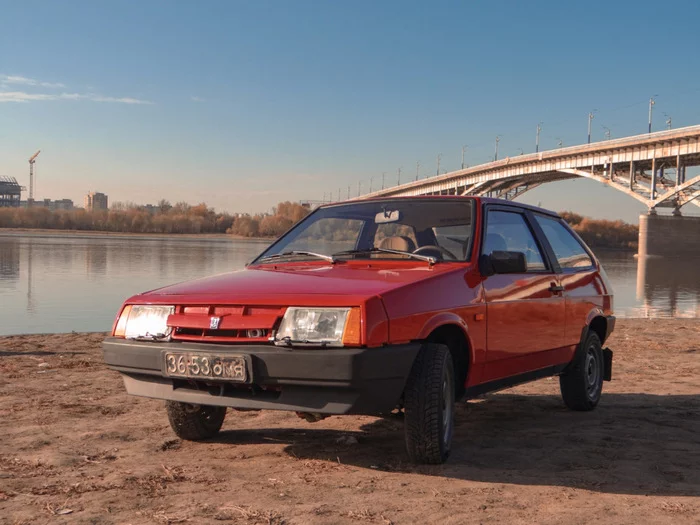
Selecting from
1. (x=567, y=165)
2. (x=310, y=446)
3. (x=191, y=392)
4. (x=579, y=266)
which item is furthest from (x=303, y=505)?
(x=567, y=165)

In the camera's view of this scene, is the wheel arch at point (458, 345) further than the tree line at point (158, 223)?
No

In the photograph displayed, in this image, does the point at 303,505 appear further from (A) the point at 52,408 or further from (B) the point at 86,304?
(B) the point at 86,304

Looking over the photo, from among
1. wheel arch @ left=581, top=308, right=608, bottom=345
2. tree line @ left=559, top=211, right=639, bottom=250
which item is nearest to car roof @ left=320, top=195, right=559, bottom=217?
wheel arch @ left=581, top=308, right=608, bottom=345

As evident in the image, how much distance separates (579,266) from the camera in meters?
6.03

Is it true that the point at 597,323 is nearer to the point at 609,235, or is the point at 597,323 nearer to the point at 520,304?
the point at 520,304

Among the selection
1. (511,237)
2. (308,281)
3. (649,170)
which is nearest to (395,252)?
(308,281)

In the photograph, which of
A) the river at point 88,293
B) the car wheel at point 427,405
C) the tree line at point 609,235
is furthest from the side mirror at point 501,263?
the tree line at point 609,235

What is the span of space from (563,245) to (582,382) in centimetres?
102

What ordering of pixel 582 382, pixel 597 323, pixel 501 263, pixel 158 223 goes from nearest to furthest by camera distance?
pixel 501 263, pixel 582 382, pixel 597 323, pixel 158 223

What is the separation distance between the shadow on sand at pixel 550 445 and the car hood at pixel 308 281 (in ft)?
2.50

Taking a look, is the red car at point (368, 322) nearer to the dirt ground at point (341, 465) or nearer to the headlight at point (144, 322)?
the headlight at point (144, 322)

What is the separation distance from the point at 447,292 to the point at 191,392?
4.62 feet

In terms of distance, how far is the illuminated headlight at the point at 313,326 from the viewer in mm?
3631

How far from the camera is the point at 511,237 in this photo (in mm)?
5207
